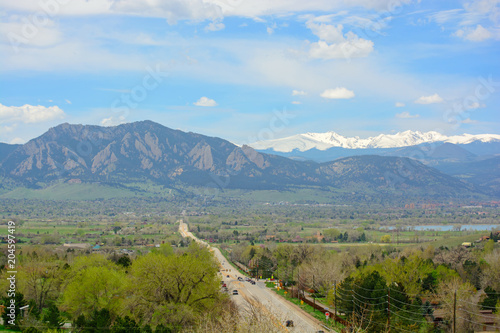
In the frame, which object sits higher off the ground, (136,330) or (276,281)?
(136,330)

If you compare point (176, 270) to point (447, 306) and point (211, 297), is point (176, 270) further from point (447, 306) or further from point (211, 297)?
point (447, 306)

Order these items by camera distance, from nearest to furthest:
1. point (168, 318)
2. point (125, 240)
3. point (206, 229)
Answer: point (168, 318)
point (125, 240)
point (206, 229)

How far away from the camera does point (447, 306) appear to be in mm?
51688

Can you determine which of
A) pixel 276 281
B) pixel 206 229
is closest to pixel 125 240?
pixel 206 229

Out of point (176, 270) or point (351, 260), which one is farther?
point (351, 260)

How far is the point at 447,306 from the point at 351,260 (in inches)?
1382

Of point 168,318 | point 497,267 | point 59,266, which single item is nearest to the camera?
point 168,318

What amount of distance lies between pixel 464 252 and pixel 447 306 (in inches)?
1633

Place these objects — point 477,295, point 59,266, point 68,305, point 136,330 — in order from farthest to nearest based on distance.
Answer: point 59,266
point 477,295
point 68,305
point 136,330

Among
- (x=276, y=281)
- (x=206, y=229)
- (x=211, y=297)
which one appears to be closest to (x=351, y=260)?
(x=276, y=281)

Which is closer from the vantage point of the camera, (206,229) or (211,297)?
(211,297)

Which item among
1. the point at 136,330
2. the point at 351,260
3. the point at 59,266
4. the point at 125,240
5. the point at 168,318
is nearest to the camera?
the point at 136,330

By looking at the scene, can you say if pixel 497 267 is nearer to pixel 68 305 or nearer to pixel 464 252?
pixel 464 252

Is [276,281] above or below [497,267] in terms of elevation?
below
